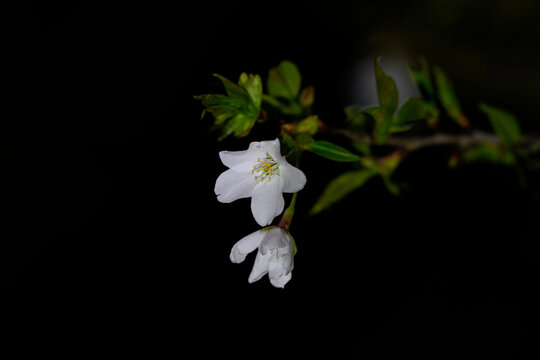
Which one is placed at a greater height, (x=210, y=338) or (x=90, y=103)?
(x=90, y=103)

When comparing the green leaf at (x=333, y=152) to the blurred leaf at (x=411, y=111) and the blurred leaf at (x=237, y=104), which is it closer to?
the blurred leaf at (x=237, y=104)

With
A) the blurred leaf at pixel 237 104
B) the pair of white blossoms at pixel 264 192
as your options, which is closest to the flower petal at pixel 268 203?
the pair of white blossoms at pixel 264 192

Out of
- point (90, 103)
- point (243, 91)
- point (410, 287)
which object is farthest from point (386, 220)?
point (90, 103)

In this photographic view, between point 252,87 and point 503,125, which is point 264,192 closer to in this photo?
point 252,87

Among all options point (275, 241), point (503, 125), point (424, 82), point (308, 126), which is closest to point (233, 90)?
point (308, 126)

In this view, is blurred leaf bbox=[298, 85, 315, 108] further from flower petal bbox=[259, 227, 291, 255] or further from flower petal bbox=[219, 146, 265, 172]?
flower petal bbox=[259, 227, 291, 255]

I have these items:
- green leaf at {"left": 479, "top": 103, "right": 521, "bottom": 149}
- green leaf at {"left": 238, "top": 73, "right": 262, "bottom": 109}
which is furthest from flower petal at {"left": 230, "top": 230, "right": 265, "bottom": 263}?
green leaf at {"left": 479, "top": 103, "right": 521, "bottom": 149}

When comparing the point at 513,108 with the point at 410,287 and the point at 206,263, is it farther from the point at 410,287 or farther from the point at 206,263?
the point at 206,263
